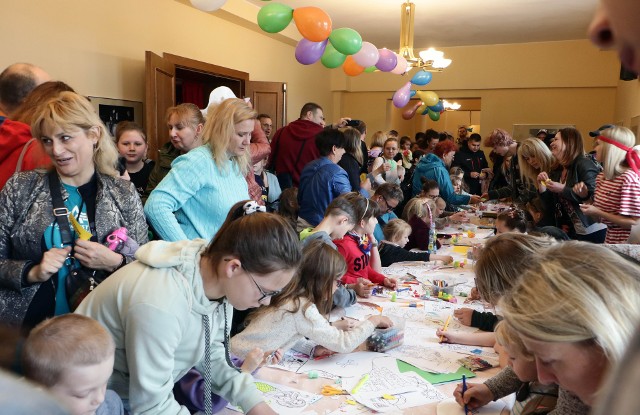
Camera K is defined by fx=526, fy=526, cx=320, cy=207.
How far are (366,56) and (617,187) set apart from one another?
10.7 ft

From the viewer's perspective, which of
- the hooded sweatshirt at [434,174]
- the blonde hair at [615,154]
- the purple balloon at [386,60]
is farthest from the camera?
the purple balloon at [386,60]

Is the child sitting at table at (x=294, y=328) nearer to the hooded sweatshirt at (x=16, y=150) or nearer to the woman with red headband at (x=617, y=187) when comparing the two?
the hooded sweatshirt at (x=16, y=150)

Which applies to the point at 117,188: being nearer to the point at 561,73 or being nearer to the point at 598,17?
the point at 598,17

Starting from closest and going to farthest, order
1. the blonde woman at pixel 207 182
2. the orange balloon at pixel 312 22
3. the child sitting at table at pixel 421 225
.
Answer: the blonde woman at pixel 207 182, the child sitting at table at pixel 421 225, the orange balloon at pixel 312 22

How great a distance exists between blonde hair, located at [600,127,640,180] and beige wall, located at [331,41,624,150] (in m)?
6.40

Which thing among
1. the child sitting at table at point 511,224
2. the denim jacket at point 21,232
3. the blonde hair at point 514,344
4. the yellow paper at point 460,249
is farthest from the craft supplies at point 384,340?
the yellow paper at point 460,249

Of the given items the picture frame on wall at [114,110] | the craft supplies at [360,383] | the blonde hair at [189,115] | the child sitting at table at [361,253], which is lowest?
the craft supplies at [360,383]

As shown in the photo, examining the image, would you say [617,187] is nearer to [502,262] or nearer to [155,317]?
[502,262]

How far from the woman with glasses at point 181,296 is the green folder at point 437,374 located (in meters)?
0.60

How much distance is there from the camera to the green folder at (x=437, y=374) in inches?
70.9

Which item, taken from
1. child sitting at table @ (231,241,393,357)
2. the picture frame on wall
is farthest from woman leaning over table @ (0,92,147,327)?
the picture frame on wall

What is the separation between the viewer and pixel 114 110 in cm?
523

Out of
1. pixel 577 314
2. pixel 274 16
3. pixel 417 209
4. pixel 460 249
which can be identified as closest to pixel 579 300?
pixel 577 314

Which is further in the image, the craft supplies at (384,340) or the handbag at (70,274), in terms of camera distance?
the craft supplies at (384,340)
